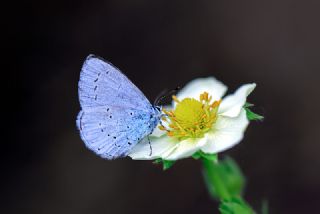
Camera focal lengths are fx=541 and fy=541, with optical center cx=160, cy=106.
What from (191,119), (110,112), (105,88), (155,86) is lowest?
(155,86)

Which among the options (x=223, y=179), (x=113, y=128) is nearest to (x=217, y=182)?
(x=223, y=179)

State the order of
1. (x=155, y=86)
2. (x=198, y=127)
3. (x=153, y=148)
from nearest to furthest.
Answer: (x=153, y=148)
(x=198, y=127)
(x=155, y=86)

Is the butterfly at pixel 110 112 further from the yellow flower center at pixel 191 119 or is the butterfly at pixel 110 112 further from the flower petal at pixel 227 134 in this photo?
the flower petal at pixel 227 134

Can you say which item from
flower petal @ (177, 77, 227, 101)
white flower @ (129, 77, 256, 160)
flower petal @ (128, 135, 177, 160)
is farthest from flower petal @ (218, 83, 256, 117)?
flower petal @ (128, 135, 177, 160)

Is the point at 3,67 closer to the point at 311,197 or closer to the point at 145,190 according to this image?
the point at 145,190

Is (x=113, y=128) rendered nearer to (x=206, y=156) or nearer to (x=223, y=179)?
(x=206, y=156)

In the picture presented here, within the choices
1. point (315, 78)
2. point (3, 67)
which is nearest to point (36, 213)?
point (3, 67)

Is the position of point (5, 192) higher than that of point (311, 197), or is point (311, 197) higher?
point (5, 192)
